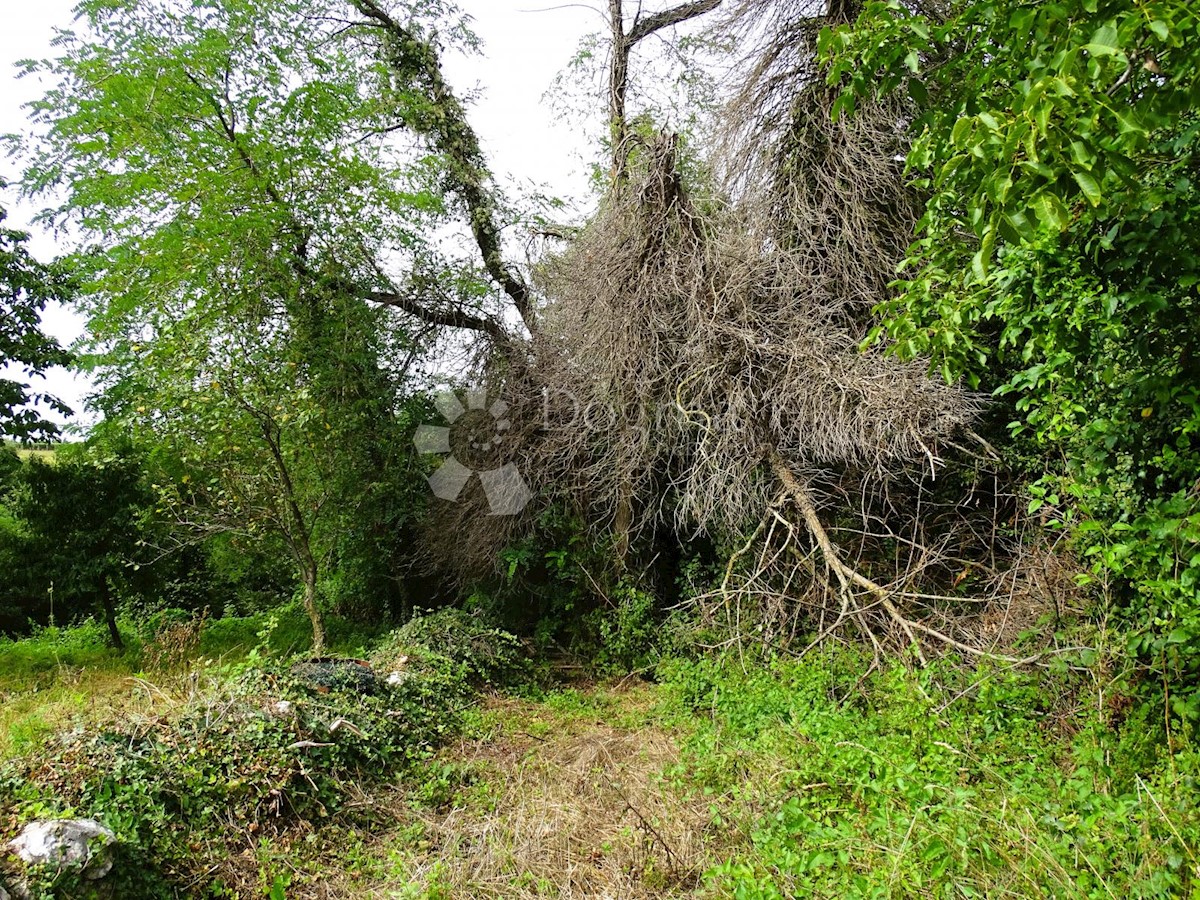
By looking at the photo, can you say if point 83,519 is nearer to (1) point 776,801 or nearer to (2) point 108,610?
(2) point 108,610

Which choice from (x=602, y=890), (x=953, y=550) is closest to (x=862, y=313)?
(x=953, y=550)

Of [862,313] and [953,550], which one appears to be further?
[862,313]

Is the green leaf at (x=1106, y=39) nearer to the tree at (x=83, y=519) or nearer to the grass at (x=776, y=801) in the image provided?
the grass at (x=776, y=801)

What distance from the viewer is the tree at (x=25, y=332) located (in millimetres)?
8078

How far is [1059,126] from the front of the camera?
4.79ft

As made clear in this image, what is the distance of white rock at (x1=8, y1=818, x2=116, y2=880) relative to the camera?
269 cm

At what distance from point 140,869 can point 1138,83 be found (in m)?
5.18

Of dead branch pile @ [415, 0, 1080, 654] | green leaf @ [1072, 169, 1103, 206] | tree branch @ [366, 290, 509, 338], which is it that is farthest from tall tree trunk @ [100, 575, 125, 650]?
green leaf @ [1072, 169, 1103, 206]

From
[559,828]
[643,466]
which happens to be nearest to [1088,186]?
[559,828]

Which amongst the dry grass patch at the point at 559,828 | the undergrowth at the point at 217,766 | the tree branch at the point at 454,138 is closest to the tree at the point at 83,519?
the undergrowth at the point at 217,766

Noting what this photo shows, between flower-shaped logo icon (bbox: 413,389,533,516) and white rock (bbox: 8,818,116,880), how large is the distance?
4.70 meters

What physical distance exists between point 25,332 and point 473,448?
21.1 feet

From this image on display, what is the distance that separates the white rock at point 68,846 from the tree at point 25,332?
7.42m

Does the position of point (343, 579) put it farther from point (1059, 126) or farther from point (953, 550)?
point (1059, 126)
